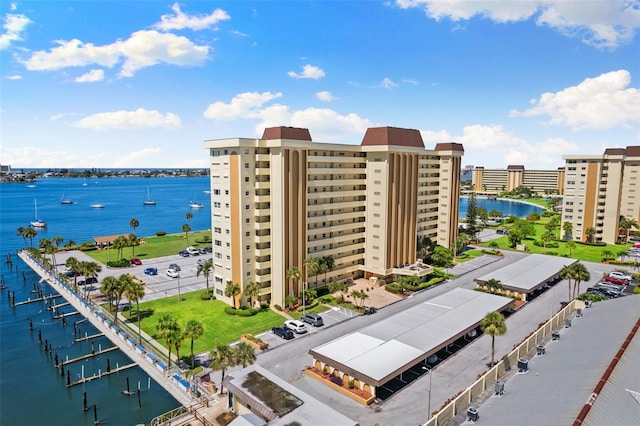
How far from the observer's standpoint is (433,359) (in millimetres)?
48688

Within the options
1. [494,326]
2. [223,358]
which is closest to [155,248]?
[223,358]

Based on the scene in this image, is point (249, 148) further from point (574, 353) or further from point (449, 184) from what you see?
point (449, 184)

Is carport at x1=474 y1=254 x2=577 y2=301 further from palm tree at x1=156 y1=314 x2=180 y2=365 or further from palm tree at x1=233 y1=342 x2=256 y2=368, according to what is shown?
palm tree at x1=156 y1=314 x2=180 y2=365

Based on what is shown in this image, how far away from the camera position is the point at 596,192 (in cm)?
11938

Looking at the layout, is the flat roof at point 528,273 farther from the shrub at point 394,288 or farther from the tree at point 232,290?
the tree at point 232,290

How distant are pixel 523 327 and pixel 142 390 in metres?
53.7

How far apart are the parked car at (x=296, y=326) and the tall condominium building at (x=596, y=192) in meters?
107

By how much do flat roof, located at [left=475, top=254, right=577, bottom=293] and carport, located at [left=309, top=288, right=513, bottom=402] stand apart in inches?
489

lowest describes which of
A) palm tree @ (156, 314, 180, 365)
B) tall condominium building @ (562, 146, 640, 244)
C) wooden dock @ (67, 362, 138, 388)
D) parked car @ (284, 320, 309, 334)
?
wooden dock @ (67, 362, 138, 388)

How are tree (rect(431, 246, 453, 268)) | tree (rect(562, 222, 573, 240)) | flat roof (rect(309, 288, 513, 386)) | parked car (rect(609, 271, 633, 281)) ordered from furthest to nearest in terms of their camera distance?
tree (rect(562, 222, 573, 240)), tree (rect(431, 246, 453, 268)), parked car (rect(609, 271, 633, 281)), flat roof (rect(309, 288, 513, 386))

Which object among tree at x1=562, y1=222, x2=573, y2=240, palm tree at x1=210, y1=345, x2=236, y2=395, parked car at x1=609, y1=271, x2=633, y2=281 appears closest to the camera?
palm tree at x1=210, y1=345, x2=236, y2=395

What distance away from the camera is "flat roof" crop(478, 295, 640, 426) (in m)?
29.1

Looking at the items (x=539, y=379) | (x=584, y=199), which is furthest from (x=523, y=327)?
(x=584, y=199)

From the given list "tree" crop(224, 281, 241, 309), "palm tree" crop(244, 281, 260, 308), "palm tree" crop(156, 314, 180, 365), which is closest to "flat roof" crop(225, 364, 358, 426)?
"palm tree" crop(156, 314, 180, 365)
